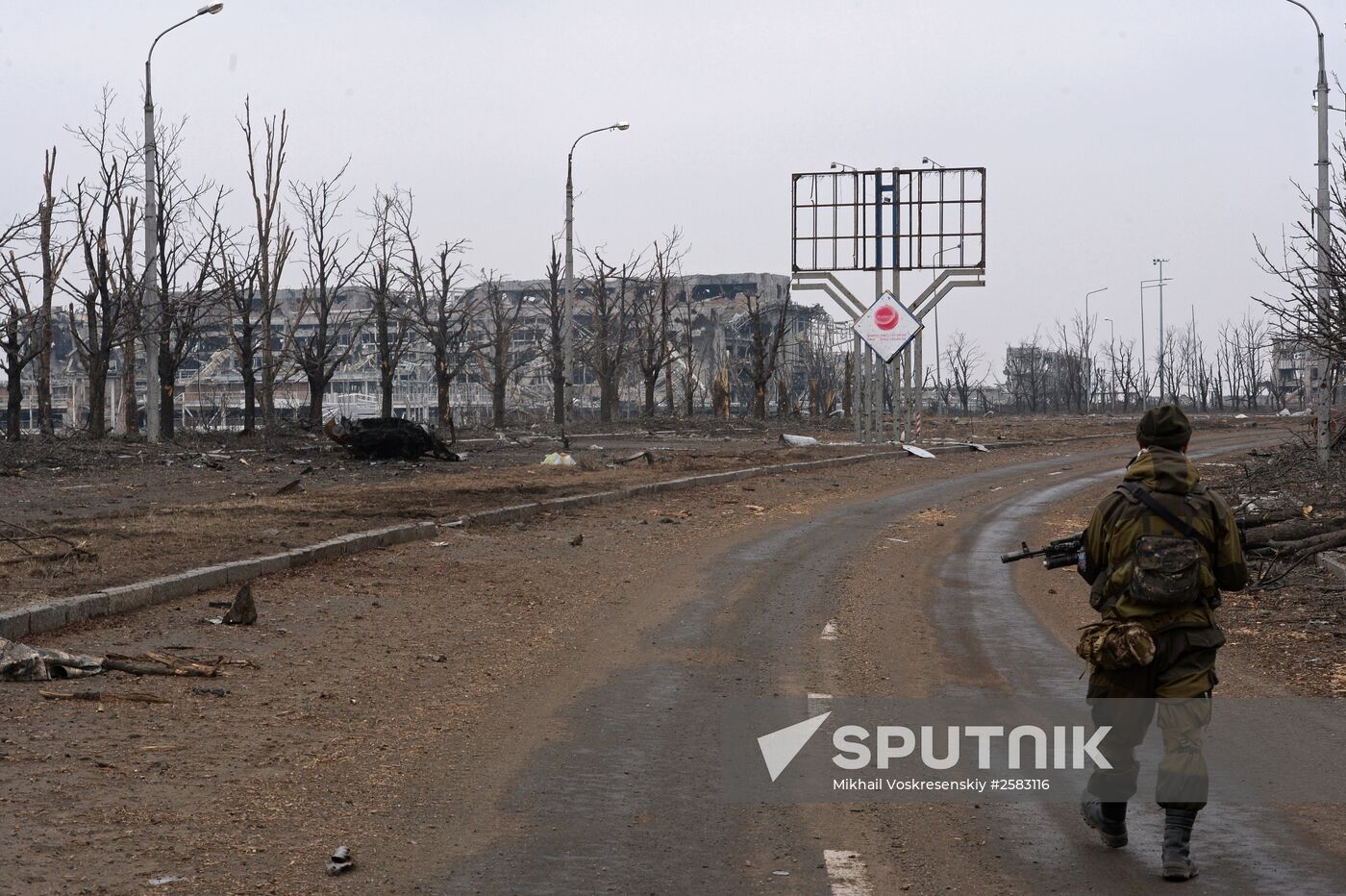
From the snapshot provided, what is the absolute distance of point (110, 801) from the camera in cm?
586

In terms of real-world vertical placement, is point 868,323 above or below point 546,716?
above

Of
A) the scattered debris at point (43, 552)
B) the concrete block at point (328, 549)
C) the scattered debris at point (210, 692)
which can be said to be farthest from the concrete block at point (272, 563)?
the scattered debris at point (210, 692)

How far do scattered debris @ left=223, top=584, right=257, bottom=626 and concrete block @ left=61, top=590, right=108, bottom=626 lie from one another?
3.00 feet

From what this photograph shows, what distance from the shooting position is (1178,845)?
16.2ft

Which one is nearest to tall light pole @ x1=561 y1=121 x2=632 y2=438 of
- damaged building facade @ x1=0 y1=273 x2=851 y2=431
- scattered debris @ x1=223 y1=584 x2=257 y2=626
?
scattered debris @ x1=223 y1=584 x2=257 y2=626

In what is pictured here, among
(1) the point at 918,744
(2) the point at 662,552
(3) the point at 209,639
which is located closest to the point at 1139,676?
(1) the point at 918,744

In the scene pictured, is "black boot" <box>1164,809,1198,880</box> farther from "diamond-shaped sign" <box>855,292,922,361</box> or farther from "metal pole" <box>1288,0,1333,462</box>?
"diamond-shaped sign" <box>855,292,922,361</box>

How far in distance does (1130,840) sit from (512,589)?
27.0 ft

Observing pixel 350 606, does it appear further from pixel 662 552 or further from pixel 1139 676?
pixel 1139 676

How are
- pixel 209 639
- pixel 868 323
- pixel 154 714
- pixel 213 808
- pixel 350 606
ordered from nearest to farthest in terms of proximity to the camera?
pixel 213 808
pixel 154 714
pixel 209 639
pixel 350 606
pixel 868 323

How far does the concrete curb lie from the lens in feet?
32.1

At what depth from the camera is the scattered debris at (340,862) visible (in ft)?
16.3

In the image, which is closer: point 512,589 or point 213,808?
point 213,808

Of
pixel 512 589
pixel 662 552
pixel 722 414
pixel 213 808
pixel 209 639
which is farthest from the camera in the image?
pixel 722 414
